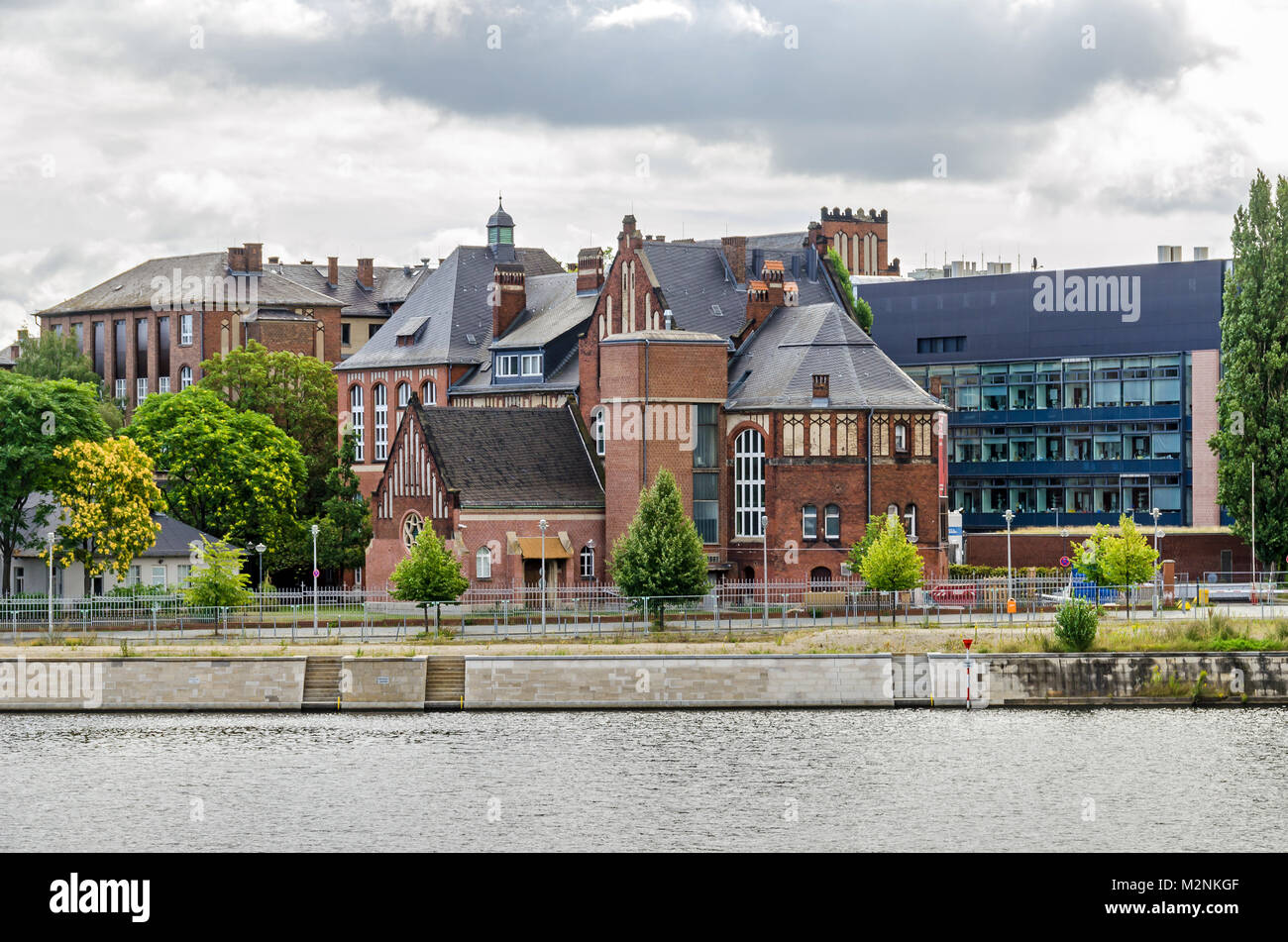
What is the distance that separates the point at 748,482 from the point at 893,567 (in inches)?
640

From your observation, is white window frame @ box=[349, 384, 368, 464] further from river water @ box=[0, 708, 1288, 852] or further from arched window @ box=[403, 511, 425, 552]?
river water @ box=[0, 708, 1288, 852]

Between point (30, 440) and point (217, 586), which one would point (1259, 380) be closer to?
point (217, 586)

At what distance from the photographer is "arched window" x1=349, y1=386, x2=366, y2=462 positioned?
117 m

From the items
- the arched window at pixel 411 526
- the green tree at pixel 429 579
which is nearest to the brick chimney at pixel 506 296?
the arched window at pixel 411 526

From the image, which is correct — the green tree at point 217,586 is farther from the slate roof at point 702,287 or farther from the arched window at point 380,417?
the arched window at point 380,417

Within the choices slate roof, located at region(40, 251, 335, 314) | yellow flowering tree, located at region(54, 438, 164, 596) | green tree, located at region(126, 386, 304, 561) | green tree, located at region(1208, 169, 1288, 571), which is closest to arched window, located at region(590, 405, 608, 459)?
green tree, located at region(126, 386, 304, 561)

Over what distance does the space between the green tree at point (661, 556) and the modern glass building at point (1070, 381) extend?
43.6 metres

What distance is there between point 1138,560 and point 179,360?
277 feet

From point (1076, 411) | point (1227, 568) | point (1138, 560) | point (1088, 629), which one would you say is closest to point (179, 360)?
point (1076, 411)

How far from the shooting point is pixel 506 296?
115 metres

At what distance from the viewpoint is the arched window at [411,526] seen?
9338 centimetres

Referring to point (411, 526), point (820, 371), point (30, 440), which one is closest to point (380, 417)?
point (411, 526)

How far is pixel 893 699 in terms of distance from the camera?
68.1m

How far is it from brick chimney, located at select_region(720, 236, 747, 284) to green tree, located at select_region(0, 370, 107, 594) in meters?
34.3
